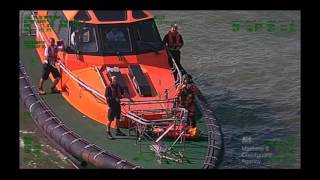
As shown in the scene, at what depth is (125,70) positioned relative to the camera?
45.2 feet

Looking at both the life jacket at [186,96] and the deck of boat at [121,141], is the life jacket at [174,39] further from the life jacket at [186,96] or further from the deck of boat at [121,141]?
the deck of boat at [121,141]

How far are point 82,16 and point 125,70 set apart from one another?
1.30 meters

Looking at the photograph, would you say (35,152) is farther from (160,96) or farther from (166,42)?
(166,42)

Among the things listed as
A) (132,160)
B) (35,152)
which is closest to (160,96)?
(132,160)

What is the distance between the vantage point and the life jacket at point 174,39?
564 inches

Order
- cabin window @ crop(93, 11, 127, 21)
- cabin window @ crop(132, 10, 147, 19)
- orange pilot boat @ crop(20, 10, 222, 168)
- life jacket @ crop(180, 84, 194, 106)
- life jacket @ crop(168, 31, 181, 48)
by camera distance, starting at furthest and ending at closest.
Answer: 1. life jacket @ crop(168, 31, 181, 48)
2. cabin window @ crop(132, 10, 147, 19)
3. cabin window @ crop(93, 11, 127, 21)
4. life jacket @ crop(180, 84, 194, 106)
5. orange pilot boat @ crop(20, 10, 222, 168)

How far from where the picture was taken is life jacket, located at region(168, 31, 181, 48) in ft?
47.0

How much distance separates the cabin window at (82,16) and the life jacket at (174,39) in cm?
160

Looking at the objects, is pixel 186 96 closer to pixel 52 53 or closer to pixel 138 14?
pixel 138 14

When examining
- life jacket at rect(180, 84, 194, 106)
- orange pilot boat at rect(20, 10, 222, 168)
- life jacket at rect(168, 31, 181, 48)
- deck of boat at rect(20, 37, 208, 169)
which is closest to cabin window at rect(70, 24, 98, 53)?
orange pilot boat at rect(20, 10, 222, 168)

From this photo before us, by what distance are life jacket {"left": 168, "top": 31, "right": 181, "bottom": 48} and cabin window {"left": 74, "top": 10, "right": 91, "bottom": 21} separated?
5.26 feet

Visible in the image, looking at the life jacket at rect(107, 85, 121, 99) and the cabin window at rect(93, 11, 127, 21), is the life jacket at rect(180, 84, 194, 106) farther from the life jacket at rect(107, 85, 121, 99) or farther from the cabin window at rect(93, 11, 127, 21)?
the cabin window at rect(93, 11, 127, 21)

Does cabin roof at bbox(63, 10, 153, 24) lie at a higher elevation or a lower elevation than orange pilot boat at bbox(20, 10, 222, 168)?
higher

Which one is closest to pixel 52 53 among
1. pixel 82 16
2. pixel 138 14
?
pixel 82 16
